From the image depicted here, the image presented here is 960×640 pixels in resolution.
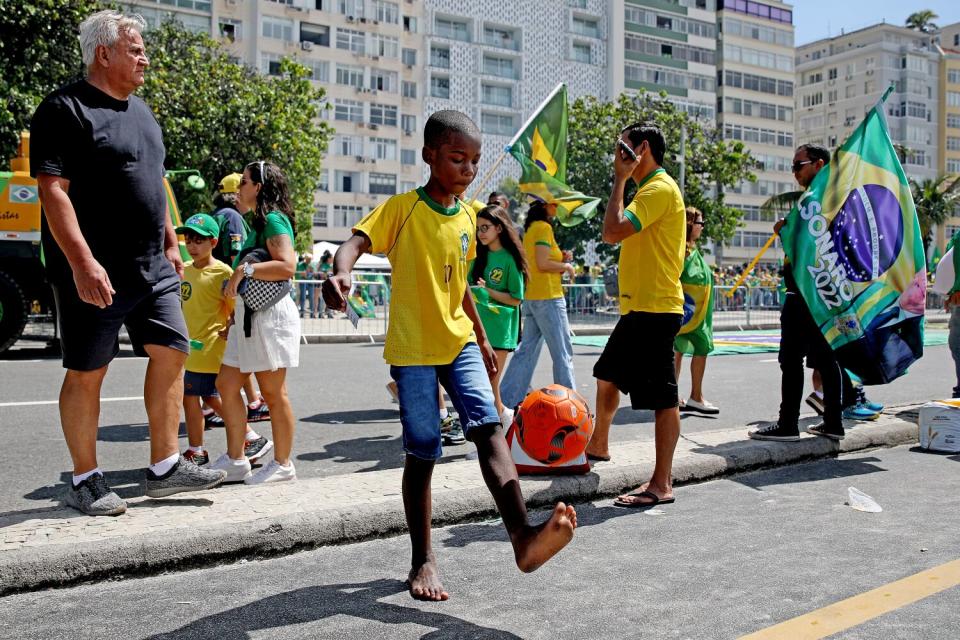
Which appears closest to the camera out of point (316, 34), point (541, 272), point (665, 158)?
point (541, 272)

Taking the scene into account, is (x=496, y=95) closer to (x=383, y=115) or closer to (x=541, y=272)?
(x=383, y=115)

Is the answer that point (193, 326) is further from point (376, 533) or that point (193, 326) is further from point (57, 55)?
point (57, 55)

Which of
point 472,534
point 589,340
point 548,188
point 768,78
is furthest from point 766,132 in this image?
point 472,534

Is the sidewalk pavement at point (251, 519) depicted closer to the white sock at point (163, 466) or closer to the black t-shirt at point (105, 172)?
the white sock at point (163, 466)

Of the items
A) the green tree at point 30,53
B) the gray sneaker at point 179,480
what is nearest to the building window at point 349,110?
the green tree at point 30,53

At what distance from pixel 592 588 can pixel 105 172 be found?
2569 millimetres

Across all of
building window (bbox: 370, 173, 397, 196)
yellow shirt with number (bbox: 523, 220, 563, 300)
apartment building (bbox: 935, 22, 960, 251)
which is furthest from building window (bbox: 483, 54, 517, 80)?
yellow shirt with number (bbox: 523, 220, 563, 300)

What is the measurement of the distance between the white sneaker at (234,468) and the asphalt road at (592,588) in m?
1.24

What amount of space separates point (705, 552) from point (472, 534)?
995mm

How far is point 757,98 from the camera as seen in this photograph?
81.9 meters

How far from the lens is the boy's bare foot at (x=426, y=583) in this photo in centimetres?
337

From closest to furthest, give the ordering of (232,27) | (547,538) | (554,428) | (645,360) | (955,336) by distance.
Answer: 1. (547,538)
2. (645,360)
3. (554,428)
4. (955,336)
5. (232,27)

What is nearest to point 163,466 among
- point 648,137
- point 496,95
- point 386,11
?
point 648,137

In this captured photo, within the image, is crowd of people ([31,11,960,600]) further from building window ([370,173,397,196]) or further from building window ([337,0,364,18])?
building window ([337,0,364,18])
